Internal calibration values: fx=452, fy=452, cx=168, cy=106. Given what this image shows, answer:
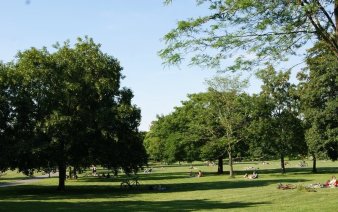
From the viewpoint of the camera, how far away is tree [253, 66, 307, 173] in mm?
67312

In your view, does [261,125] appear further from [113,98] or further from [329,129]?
[113,98]

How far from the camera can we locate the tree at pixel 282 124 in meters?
67.3

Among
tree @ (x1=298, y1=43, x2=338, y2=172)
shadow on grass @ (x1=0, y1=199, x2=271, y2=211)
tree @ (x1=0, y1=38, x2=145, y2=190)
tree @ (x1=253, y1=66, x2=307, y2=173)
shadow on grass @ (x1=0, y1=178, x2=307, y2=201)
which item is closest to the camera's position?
shadow on grass @ (x1=0, y1=199, x2=271, y2=211)

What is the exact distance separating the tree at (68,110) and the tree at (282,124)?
29386 mm

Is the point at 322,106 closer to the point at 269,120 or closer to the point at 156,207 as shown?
the point at 269,120

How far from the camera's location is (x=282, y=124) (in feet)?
223

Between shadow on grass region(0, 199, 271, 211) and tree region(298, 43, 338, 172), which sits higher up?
tree region(298, 43, 338, 172)

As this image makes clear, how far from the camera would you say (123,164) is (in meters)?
43.4

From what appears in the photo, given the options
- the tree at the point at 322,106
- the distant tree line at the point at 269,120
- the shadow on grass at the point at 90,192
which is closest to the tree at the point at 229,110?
the distant tree line at the point at 269,120

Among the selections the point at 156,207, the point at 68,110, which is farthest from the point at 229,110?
the point at 156,207

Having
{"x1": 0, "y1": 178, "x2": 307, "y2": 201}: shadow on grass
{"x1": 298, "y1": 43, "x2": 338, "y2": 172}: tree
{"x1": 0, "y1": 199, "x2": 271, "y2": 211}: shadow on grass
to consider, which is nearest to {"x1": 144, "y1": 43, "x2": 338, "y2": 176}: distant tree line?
{"x1": 298, "y1": 43, "x2": 338, "y2": 172}: tree

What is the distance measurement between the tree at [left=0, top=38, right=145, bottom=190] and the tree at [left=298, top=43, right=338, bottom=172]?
22410 mm

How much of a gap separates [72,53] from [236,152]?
1550 inches

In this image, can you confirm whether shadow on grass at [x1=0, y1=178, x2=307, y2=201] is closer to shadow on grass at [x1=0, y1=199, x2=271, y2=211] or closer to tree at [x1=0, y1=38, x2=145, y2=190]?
tree at [x1=0, y1=38, x2=145, y2=190]
